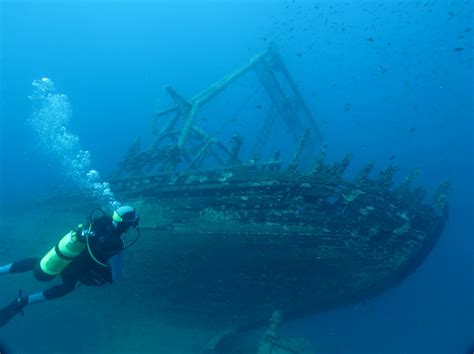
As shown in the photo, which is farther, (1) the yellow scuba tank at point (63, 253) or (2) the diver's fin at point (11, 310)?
(2) the diver's fin at point (11, 310)

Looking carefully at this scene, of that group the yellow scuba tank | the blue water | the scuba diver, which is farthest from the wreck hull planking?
the blue water

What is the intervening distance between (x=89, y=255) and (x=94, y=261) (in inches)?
5.4

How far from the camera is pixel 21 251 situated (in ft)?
34.7

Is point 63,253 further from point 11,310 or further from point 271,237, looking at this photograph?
point 271,237

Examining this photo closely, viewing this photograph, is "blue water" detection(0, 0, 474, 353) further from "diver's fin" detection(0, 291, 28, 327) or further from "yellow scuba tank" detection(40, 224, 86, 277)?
"yellow scuba tank" detection(40, 224, 86, 277)

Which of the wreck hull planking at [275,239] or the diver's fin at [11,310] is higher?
the wreck hull planking at [275,239]

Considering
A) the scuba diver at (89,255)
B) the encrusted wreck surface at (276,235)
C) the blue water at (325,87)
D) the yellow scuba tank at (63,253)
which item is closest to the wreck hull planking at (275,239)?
the encrusted wreck surface at (276,235)

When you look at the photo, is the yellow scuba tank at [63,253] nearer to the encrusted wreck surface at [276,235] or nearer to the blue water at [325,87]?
the encrusted wreck surface at [276,235]

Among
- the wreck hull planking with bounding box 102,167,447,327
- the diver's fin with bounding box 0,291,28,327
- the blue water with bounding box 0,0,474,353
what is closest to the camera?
the diver's fin with bounding box 0,291,28,327

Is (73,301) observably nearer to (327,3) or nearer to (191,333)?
(191,333)

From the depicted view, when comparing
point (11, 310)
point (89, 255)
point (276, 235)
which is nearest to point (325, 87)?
point (276, 235)

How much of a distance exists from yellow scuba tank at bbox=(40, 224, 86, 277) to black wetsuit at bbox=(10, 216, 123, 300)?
68 mm

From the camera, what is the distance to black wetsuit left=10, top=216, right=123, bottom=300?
445 cm

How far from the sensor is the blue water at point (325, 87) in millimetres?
21125
